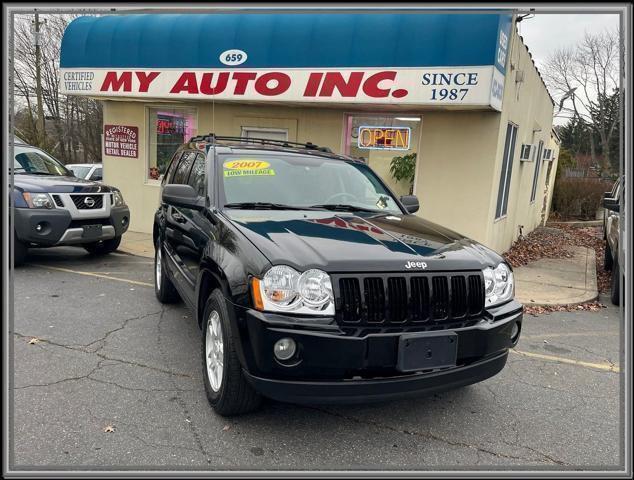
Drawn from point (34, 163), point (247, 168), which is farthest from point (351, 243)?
point (34, 163)

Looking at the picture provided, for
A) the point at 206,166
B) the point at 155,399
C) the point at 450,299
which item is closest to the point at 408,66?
the point at 206,166

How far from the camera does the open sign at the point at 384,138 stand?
29.5 feet

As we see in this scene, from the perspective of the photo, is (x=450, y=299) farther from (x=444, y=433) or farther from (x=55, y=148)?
(x=55, y=148)

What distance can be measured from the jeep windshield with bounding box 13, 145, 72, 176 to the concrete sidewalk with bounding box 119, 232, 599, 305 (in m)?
1.79

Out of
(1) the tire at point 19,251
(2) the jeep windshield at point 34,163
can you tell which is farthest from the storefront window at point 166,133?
(1) the tire at point 19,251

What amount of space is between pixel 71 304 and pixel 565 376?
17.1 feet

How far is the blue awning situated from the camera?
741 centimetres

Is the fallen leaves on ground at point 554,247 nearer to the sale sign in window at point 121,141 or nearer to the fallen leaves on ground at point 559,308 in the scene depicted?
the fallen leaves on ground at point 559,308

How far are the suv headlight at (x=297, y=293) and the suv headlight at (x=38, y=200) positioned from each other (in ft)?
18.5

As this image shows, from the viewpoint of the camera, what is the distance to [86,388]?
373 cm

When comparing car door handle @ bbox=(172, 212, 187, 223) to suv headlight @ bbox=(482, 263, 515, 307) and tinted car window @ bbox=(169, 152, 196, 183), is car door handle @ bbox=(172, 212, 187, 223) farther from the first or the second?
suv headlight @ bbox=(482, 263, 515, 307)

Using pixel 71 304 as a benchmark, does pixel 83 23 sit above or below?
above

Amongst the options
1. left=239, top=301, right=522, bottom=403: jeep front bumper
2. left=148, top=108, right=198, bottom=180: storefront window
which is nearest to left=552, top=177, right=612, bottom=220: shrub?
left=148, top=108, right=198, bottom=180: storefront window

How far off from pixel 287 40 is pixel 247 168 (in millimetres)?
5033
